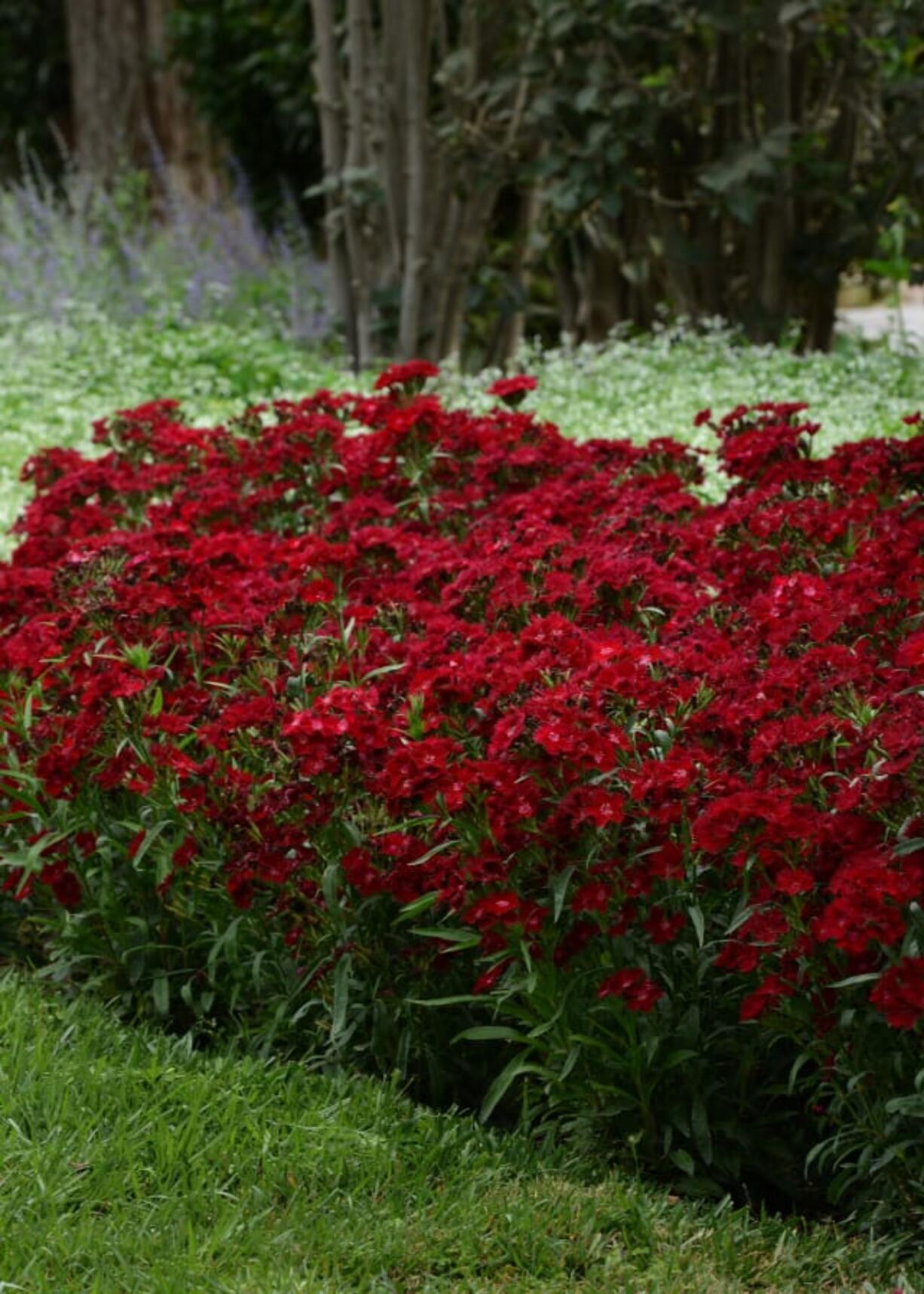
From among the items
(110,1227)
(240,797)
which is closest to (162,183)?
(240,797)

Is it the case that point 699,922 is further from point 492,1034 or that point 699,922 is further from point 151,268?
point 151,268

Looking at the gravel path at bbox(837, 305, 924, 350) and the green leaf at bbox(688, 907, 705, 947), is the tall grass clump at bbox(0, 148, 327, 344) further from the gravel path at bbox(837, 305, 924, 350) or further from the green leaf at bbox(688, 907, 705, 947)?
the green leaf at bbox(688, 907, 705, 947)

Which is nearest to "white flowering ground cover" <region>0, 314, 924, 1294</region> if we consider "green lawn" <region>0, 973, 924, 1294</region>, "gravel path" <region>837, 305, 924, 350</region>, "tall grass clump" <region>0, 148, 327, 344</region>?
"green lawn" <region>0, 973, 924, 1294</region>

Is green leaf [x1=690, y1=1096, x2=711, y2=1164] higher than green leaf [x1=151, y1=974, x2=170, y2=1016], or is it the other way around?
green leaf [x1=151, y1=974, x2=170, y2=1016]

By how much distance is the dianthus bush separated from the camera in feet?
9.66

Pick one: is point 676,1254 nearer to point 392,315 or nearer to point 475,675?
point 475,675

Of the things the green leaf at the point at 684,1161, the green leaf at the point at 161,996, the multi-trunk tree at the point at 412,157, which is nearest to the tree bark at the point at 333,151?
the multi-trunk tree at the point at 412,157

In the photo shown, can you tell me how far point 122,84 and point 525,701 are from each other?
12644 millimetres

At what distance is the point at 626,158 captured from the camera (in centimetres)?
905

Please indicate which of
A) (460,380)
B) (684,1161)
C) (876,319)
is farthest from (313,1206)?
(876,319)

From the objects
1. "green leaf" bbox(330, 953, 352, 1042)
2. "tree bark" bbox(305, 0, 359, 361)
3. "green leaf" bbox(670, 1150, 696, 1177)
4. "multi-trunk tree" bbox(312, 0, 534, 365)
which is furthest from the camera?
"tree bark" bbox(305, 0, 359, 361)

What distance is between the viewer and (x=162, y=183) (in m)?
14.5

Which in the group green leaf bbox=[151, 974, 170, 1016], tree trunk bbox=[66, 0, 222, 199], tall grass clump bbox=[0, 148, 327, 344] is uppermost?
tree trunk bbox=[66, 0, 222, 199]

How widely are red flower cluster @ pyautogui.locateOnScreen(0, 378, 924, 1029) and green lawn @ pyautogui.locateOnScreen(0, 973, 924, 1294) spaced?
338mm
